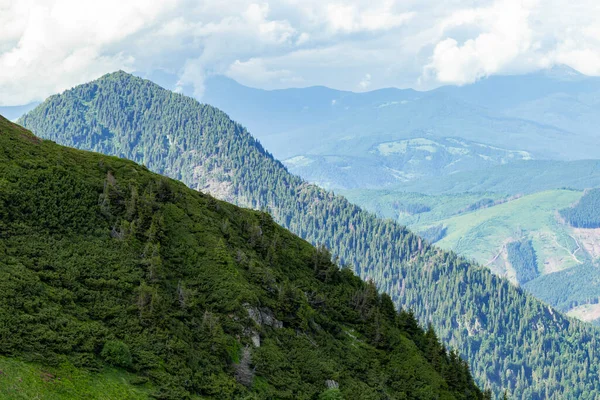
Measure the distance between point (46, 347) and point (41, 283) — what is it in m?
9.31

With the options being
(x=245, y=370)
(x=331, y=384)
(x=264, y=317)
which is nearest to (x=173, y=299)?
(x=245, y=370)

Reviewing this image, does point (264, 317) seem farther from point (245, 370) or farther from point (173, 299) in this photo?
point (173, 299)

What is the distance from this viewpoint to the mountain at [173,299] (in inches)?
1972

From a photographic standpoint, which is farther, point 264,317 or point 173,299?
point 264,317

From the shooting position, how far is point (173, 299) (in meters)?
63.0

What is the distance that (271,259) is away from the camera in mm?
90688

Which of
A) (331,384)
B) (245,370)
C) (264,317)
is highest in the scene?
(264,317)

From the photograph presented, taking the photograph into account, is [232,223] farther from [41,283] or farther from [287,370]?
[41,283]

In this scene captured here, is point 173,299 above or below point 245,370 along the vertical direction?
above

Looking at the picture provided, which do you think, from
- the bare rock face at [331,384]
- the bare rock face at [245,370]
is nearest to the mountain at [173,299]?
the bare rock face at [245,370]

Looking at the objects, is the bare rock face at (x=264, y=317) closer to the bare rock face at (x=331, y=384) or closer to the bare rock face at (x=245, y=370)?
the bare rock face at (x=245, y=370)

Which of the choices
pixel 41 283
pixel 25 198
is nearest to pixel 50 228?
pixel 25 198

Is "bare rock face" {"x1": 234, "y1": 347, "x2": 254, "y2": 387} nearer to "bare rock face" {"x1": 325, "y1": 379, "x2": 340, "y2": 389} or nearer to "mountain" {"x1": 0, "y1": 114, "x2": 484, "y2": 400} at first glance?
"mountain" {"x1": 0, "y1": 114, "x2": 484, "y2": 400}

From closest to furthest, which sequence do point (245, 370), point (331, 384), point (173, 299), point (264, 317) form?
point (245, 370), point (173, 299), point (331, 384), point (264, 317)
